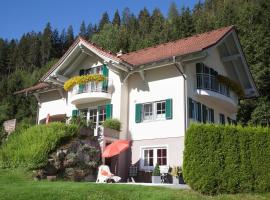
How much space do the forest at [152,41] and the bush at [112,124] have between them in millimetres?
19746

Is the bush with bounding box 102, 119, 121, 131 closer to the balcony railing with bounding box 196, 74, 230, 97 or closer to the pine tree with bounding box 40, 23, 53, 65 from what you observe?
Result: the balcony railing with bounding box 196, 74, 230, 97

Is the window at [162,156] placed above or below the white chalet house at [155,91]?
below

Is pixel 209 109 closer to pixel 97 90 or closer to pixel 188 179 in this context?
pixel 97 90

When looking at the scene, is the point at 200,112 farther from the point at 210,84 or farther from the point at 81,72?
the point at 81,72

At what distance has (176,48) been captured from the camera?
86.4 feet

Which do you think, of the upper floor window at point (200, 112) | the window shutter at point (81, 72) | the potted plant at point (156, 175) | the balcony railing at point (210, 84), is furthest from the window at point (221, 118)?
the window shutter at point (81, 72)

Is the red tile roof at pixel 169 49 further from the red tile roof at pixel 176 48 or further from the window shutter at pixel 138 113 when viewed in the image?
the window shutter at pixel 138 113

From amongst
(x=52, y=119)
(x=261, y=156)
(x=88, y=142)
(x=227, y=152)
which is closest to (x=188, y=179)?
(x=227, y=152)

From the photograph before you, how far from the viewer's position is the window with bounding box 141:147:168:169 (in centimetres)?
2298

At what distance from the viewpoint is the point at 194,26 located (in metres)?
66.3

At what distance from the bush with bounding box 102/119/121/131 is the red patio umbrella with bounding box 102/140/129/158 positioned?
1660mm

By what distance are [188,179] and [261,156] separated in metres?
3.21

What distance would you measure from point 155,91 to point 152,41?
46041 mm

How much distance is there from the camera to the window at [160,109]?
23.8 meters
